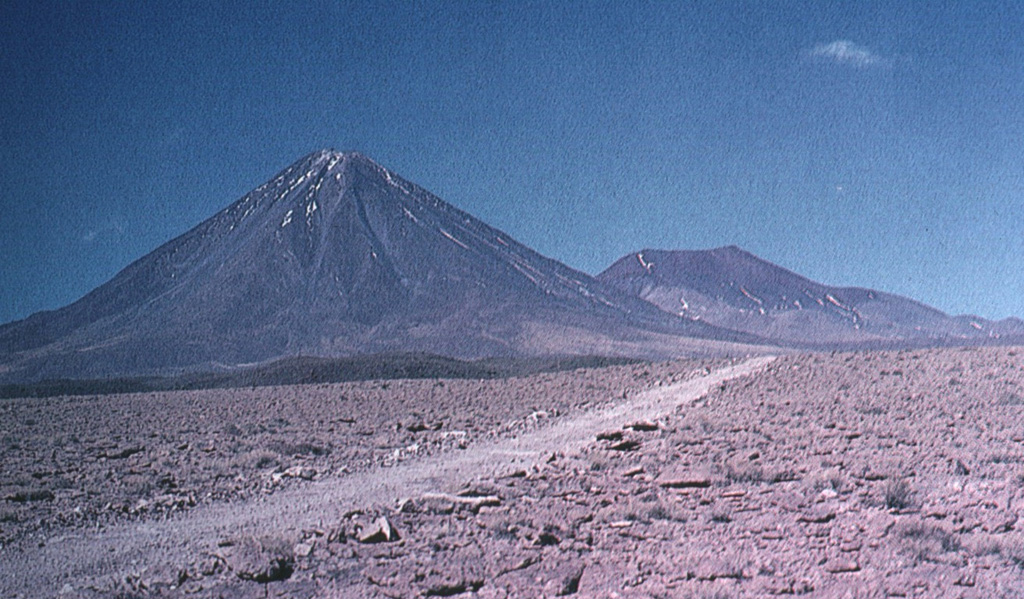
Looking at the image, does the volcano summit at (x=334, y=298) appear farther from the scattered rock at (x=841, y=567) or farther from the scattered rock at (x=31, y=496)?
the scattered rock at (x=841, y=567)

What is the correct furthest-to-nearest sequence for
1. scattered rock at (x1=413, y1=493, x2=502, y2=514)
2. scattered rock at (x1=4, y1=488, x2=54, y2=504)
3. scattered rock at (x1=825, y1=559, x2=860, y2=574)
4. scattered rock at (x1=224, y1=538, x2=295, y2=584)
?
scattered rock at (x1=4, y1=488, x2=54, y2=504)
scattered rock at (x1=413, y1=493, x2=502, y2=514)
scattered rock at (x1=224, y1=538, x2=295, y2=584)
scattered rock at (x1=825, y1=559, x2=860, y2=574)

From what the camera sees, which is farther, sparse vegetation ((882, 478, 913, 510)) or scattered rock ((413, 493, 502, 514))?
scattered rock ((413, 493, 502, 514))

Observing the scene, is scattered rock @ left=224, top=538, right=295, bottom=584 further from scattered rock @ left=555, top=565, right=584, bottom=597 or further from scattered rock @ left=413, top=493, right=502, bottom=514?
scattered rock @ left=555, top=565, right=584, bottom=597

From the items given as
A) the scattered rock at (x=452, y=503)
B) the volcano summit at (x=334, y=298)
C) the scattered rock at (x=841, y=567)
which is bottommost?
the scattered rock at (x=841, y=567)

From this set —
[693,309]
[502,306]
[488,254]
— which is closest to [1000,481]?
[502,306]

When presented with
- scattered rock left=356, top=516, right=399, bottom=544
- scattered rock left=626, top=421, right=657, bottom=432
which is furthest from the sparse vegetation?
scattered rock left=626, top=421, right=657, bottom=432

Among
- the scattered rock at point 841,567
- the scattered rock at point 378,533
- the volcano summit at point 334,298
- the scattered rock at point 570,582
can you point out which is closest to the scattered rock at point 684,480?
the scattered rock at point 841,567

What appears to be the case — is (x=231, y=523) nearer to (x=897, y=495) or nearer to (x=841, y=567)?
(x=841, y=567)
